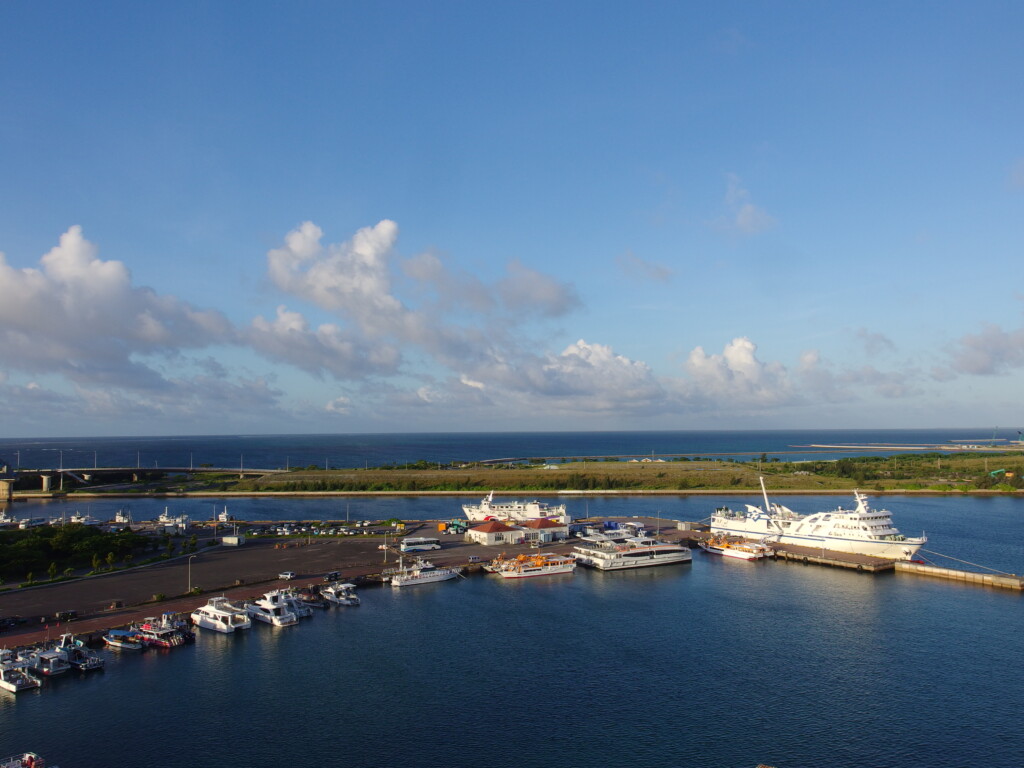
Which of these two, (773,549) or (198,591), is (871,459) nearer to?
(773,549)

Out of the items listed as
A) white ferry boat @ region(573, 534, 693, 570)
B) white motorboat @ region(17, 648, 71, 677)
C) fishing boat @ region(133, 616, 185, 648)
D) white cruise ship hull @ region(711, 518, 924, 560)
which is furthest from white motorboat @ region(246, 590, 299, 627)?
white cruise ship hull @ region(711, 518, 924, 560)

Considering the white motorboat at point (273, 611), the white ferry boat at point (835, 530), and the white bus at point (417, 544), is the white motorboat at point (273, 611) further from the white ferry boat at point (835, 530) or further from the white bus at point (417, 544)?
the white ferry boat at point (835, 530)

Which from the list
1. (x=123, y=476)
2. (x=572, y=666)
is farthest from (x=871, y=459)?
(x=123, y=476)

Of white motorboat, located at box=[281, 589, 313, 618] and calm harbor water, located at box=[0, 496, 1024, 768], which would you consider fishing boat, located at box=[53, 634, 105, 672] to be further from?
white motorboat, located at box=[281, 589, 313, 618]

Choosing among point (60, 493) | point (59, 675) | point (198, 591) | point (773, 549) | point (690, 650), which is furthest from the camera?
point (60, 493)

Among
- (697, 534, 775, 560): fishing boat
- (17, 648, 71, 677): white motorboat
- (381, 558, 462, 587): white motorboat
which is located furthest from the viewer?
(697, 534, 775, 560): fishing boat

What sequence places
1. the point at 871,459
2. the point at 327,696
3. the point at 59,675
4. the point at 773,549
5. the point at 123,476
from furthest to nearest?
the point at 871,459 < the point at 123,476 < the point at 773,549 < the point at 59,675 < the point at 327,696

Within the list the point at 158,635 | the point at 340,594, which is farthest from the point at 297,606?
the point at 158,635
